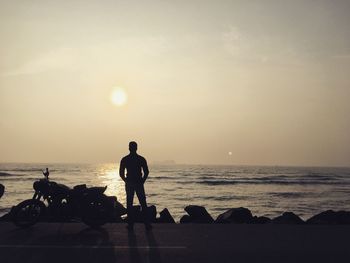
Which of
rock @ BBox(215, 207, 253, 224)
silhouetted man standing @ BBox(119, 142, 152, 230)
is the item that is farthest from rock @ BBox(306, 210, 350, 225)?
silhouetted man standing @ BBox(119, 142, 152, 230)

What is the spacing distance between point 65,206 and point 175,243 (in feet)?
12.9

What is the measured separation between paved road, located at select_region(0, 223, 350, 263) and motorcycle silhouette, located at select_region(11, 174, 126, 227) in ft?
1.01

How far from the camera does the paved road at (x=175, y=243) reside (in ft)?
25.5

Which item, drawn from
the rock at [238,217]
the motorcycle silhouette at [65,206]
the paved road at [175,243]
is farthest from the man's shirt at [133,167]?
the rock at [238,217]

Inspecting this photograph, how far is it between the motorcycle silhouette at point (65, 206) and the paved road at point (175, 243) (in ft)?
1.01

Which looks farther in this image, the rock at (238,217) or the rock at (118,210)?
the rock at (238,217)

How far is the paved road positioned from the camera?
777 centimetres

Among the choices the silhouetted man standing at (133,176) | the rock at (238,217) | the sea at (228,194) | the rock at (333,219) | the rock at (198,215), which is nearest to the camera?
the silhouetted man standing at (133,176)

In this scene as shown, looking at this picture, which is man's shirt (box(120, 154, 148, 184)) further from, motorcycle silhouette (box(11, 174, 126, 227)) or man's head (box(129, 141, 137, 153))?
motorcycle silhouette (box(11, 174, 126, 227))

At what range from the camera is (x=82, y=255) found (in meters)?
7.90

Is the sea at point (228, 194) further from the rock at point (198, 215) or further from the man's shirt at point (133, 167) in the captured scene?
the man's shirt at point (133, 167)

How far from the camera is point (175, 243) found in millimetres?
9141

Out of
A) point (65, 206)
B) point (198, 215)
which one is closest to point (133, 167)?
point (65, 206)

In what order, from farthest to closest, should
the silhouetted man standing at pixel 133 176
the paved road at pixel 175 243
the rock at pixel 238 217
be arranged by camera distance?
the rock at pixel 238 217
the silhouetted man standing at pixel 133 176
the paved road at pixel 175 243
